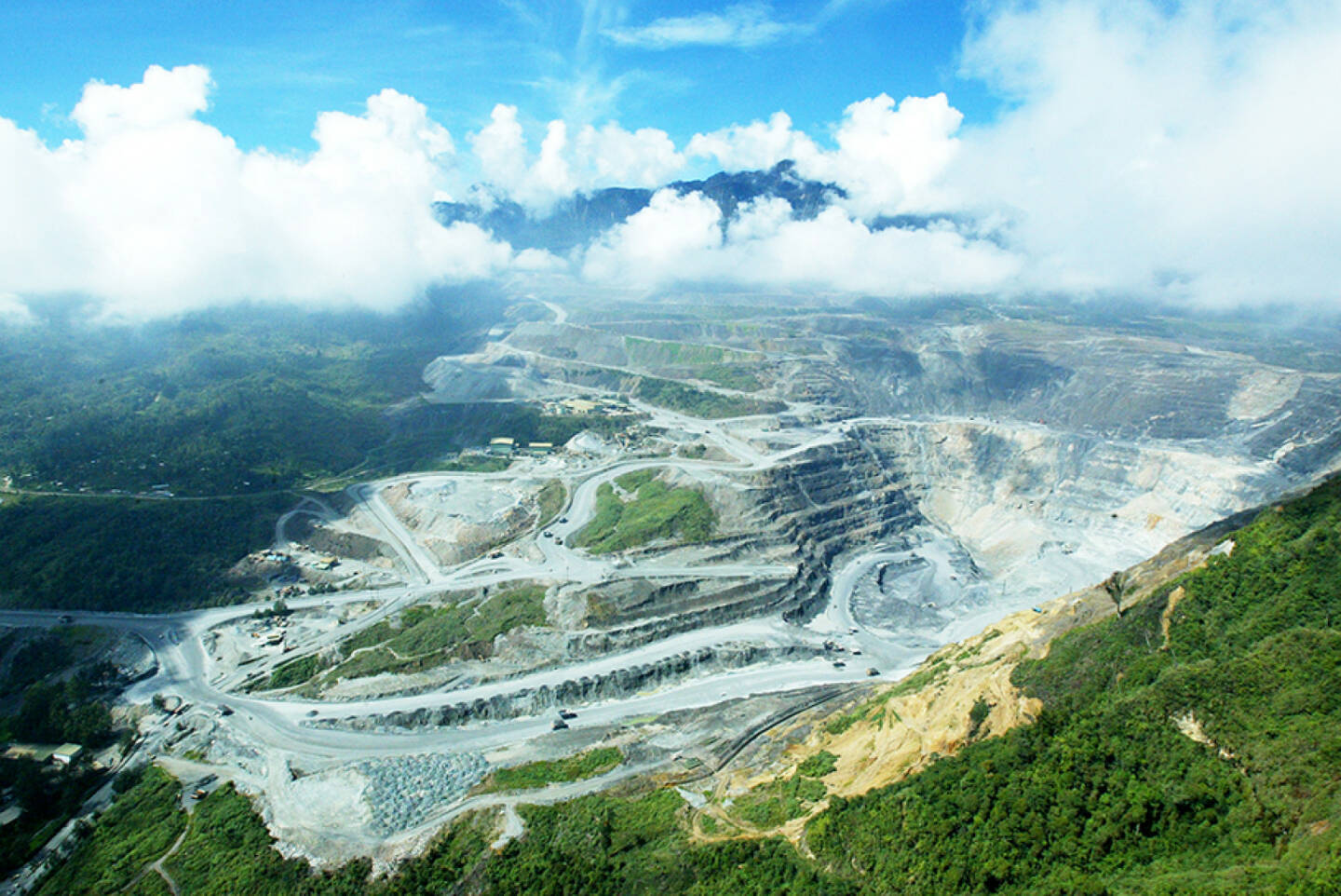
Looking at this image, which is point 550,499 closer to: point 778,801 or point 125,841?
point 125,841

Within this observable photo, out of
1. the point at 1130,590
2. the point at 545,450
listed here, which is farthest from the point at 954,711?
the point at 545,450

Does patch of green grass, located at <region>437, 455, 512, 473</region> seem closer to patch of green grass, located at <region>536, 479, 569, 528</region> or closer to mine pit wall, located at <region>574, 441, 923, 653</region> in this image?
patch of green grass, located at <region>536, 479, 569, 528</region>

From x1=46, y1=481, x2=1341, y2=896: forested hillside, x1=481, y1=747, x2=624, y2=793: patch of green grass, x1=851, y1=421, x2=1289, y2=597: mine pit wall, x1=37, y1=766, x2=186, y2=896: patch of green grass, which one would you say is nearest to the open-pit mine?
x1=851, y1=421, x2=1289, y2=597: mine pit wall

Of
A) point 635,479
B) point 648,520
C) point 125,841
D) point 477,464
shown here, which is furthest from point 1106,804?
point 477,464

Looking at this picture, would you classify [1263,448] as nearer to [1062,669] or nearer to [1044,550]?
[1044,550]

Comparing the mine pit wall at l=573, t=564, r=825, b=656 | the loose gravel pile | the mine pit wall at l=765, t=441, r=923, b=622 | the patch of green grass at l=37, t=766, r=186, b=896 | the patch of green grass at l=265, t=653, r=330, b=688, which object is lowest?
the patch of green grass at l=37, t=766, r=186, b=896
